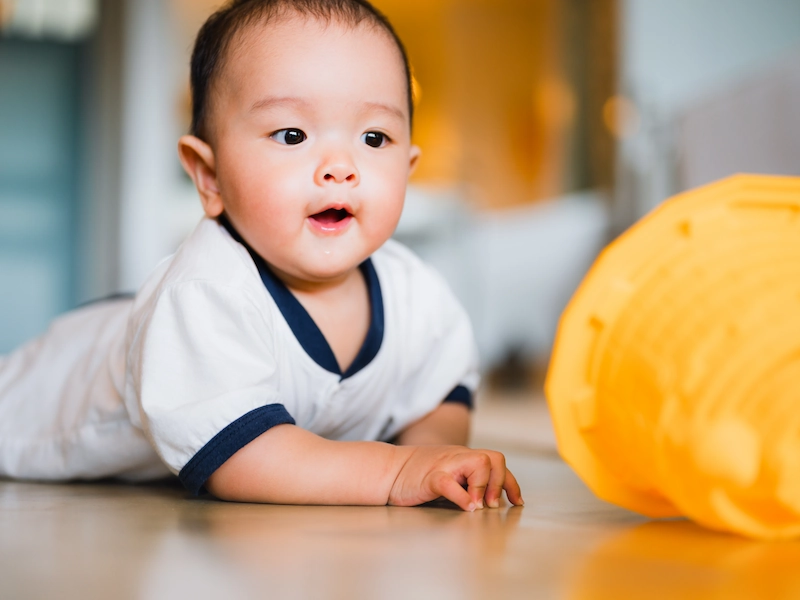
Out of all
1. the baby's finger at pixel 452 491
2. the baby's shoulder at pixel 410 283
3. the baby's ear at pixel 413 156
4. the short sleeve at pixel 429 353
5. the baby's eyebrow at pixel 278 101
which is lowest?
the baby's finger at pixel 452 491

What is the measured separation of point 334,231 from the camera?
0.79m

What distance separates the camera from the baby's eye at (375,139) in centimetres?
81

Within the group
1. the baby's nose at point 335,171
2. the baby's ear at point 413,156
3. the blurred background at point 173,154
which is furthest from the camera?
the blurred background at point 173,154

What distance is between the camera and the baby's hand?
2.15 feet

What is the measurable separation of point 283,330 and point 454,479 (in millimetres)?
247

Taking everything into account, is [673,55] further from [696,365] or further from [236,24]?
[696,365]

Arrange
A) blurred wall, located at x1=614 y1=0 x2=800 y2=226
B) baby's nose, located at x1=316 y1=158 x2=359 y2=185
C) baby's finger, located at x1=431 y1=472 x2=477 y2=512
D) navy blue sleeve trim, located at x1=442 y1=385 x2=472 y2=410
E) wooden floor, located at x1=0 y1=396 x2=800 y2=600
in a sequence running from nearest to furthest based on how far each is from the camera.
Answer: wooden floor, located at x1=0 y1=396 x2=800 y2=600 → baby's finger, located at x1=431 y1=472 x2=477 y2=512 → baby's nose, located at x1=316 y1=158 x2=359 y2=185 → navy blue sleeve trim, located at x1=442 y1=385 x2=472 y2=410 → blurred wall, located at x1=614 y1=0 x2=800 y2=226

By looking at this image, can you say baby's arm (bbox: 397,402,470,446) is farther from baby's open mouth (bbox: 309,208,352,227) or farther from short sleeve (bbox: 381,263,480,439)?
baby's open mouth (bbox: 309,208,352,227)

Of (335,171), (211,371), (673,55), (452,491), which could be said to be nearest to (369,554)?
(452,491)

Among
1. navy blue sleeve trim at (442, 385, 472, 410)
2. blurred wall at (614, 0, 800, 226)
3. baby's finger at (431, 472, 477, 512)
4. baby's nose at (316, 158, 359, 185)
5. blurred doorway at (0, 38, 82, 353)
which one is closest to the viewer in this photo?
baby's finger at (431, 472, 477, 512)

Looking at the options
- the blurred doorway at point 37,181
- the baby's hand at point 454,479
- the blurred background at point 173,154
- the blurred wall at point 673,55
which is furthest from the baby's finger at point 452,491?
the blurred doorway at point 37,181

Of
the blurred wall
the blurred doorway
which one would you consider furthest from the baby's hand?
the blurred doorway

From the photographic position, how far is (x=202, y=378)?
71 centimetres

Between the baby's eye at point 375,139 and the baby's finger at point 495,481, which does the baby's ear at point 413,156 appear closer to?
the baby's eye at point 375,139
